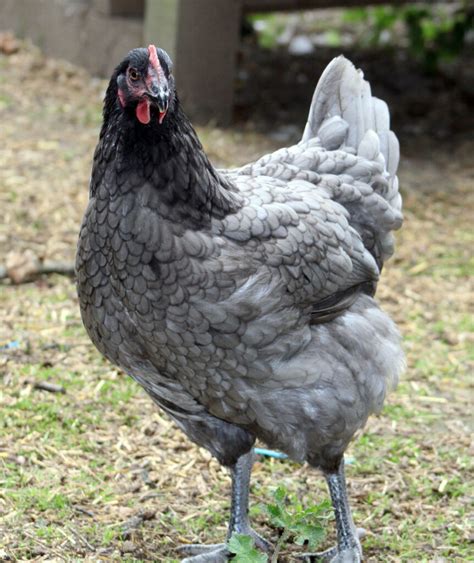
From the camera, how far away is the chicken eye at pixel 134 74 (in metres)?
3.05

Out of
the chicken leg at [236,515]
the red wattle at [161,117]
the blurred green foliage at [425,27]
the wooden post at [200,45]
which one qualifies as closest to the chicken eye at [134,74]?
the red wattle at [161,117]

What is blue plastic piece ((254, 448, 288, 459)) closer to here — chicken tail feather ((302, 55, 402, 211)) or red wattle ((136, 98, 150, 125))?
chicken tail feather ((302, 55, 402, 211))

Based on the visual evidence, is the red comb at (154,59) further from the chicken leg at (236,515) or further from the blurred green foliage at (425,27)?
the blurred green foliage at (425,27)

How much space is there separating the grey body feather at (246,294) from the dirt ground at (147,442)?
52cm

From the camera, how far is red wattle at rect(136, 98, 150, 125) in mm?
3064

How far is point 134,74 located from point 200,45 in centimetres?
505

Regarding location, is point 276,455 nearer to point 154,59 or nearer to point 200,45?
point 154,59

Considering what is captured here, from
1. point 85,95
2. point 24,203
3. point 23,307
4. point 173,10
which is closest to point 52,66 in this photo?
point 85,95

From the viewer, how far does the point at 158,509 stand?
4055mm

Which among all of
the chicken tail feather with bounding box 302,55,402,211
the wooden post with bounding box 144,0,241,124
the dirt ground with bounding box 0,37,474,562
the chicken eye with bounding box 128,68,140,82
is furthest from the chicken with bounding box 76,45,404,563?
the wooden post with bounding box 144,0,241,124

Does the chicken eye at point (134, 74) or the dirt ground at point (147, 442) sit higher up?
the chicken eye at point (134, 74)

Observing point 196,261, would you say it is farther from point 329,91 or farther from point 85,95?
point 85,95

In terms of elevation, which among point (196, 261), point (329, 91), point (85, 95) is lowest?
point (85, 95)

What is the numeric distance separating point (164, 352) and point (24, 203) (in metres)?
3.42
